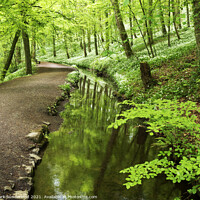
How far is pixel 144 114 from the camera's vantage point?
3324 millimetres

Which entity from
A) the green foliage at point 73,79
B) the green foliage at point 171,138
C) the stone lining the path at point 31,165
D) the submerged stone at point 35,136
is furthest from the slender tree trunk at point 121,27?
the green foliage at point 171,138

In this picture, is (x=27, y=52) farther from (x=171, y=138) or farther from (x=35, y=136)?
(x=171, y=138)

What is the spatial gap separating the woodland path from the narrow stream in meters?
0.63

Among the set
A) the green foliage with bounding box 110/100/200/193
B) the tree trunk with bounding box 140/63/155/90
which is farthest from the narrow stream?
the tree trunk with bounding box 140/63/155/90

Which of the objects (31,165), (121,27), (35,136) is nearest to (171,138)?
(31,165)

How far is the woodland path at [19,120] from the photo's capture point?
4688mm

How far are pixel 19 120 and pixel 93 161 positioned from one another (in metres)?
3.70

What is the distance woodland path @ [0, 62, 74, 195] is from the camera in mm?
4688

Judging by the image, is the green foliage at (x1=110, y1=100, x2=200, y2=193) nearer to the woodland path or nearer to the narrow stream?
the narrow stream

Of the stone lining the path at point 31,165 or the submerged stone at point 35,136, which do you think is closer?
the stone lining the path at point 31,165

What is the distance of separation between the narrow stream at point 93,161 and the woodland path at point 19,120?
63cm

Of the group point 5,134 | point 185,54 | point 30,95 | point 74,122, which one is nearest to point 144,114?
point 5,134

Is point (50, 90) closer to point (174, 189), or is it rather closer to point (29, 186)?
point (29, 186)

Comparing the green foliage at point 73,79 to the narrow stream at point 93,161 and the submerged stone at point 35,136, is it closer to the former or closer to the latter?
the narrow stream at point 93,161
